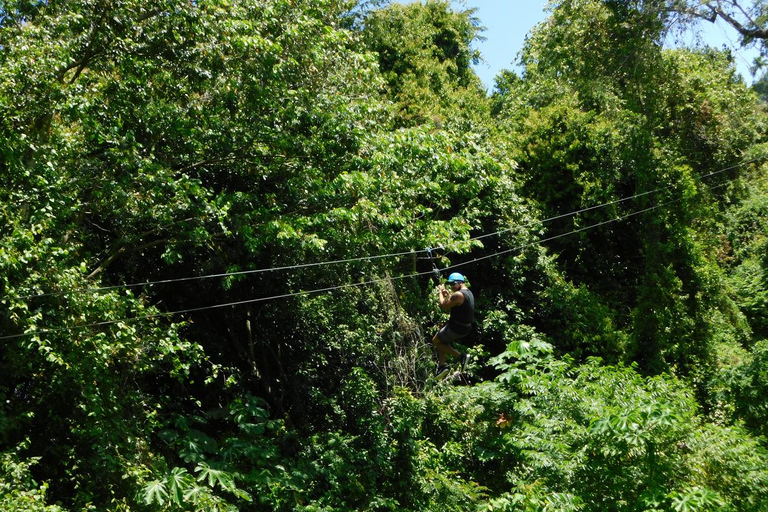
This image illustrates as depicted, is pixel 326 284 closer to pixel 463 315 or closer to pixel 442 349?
pixel 442 349

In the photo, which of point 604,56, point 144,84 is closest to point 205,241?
point 144,84

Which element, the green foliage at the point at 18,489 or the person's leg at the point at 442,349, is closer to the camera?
the green foliage at the point at 18,489

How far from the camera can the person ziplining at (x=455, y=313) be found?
8539 mm

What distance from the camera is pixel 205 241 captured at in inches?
319

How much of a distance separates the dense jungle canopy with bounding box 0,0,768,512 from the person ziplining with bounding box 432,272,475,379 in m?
0.42

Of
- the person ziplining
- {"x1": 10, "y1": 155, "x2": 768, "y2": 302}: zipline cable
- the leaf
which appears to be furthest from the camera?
the person ziplining

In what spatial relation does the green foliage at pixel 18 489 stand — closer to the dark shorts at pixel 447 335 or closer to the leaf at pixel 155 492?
the leaf at pixel 155 492

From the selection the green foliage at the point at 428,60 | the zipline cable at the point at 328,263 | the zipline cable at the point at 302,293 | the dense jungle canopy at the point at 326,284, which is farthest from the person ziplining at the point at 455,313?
the green foliage at the point at 428,60

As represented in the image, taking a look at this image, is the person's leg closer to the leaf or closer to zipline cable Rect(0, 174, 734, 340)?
zipline cable Rect(0, 174, 734, 340)

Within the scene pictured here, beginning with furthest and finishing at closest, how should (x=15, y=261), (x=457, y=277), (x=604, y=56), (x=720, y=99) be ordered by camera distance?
(x=720, y=99)
(x=604, y=56)
(x=457, y=277)
(x=15, y=261)

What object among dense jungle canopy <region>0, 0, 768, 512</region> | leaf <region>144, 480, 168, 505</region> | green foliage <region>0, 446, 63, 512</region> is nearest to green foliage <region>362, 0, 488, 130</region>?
dense jungle canopy <region>0, 0, 768, 512</region>

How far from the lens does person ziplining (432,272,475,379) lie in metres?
8.54

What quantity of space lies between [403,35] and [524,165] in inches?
186

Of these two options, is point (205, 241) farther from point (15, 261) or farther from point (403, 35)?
point (403, 35)
